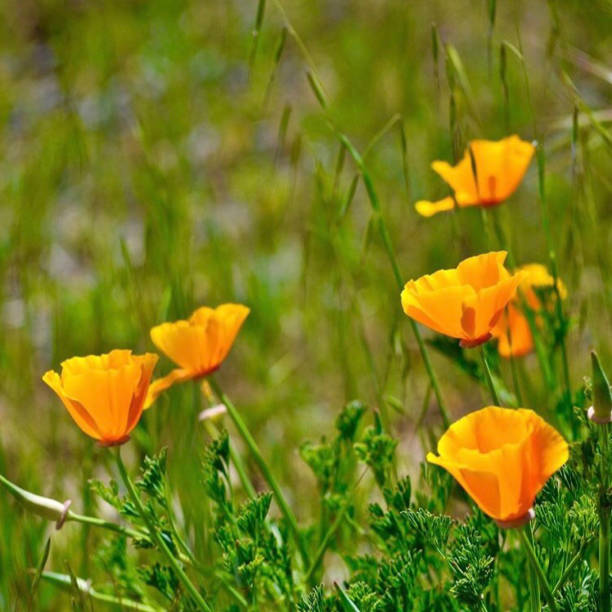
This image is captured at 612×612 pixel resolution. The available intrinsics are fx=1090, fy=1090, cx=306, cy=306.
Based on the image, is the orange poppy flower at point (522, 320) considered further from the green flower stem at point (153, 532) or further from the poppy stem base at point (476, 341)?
the green flower stem at point (153, 532)

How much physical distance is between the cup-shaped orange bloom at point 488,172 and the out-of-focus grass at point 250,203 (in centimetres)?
5

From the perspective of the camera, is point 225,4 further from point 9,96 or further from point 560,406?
point 560,406

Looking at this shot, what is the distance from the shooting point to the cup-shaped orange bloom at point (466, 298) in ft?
3.10

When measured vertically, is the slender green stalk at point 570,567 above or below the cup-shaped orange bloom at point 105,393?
below

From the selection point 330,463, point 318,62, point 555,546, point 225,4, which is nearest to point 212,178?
point 318,62

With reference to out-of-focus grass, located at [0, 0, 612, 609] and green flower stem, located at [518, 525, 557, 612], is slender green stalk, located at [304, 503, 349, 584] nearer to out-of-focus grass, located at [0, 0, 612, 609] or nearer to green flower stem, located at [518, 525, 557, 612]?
out-of-focus grass, located at [0, 0, 612, 609]

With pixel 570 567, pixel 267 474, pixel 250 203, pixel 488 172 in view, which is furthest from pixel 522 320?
pixel 250 203

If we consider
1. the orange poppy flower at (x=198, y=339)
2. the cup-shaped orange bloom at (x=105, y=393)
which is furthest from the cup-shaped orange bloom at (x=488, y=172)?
the cup-shaped orange bloom at (x=105, y=393)

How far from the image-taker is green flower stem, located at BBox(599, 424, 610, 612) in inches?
35.6

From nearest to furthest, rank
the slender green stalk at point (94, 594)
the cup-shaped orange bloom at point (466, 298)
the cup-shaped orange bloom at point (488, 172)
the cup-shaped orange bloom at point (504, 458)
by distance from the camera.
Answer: the cup-shaped orange bloom at point (504, 458), the cup-shaped orange bloom at point (466, 298), the slender green stalk at point (94, 594), the cup-shaped orange bloom at point (488, 172)

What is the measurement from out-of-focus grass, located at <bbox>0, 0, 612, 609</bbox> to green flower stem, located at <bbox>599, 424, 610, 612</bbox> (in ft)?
1.53

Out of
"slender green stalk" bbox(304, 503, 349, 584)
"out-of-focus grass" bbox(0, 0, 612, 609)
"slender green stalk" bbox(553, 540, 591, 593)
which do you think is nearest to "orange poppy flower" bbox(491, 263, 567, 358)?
"out-of-focus grass" bbox(0, 0, 612, 609)

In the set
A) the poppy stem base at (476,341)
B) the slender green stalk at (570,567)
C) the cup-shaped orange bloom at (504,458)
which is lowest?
the slender green stalk at (570,567)

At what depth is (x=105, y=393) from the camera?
1014 mm
